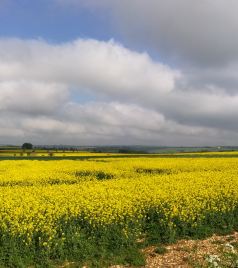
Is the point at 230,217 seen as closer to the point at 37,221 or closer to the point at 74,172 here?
the point at 37,221

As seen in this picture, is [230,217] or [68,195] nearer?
[230,217]

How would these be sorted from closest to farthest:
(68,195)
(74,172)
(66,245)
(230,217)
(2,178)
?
(66,245), (230,217), (68,195), (2,178), (74,172)

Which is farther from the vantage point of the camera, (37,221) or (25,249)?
(37,221)

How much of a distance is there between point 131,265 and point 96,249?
1330mm

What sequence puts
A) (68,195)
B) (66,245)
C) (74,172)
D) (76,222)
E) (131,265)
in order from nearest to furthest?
(131,265) → (66,245) → (76,222) → (68,195) → (74,172)

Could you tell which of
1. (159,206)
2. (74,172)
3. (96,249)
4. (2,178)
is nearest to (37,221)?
(96,249)

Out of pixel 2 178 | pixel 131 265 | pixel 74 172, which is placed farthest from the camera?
pixel 74 172

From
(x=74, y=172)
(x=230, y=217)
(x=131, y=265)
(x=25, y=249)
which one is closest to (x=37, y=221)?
(x=25, y=249)

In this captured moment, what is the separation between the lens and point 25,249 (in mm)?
11734

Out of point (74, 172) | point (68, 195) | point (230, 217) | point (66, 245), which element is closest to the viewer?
point (66, 245)

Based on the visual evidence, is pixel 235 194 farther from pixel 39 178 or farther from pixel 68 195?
pixel 39 178

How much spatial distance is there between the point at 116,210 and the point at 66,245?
2.41 metres

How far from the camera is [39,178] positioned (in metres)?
28.3

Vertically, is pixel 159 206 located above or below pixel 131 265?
above
